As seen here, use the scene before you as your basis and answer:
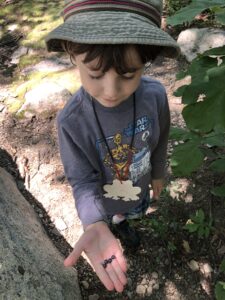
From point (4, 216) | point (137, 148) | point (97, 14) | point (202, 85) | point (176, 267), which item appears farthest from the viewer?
point (176, 267)

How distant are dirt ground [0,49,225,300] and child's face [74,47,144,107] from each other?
1.18m

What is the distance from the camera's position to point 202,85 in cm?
125

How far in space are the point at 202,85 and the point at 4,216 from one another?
3.62 ft

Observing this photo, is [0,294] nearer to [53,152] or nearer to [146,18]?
[146,18]

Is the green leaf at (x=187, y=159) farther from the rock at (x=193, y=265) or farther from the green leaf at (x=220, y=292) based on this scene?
the rock at (x=193, y=265)

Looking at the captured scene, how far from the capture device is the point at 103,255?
1.35m

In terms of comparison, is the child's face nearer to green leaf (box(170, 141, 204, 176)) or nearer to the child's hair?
the child's hair

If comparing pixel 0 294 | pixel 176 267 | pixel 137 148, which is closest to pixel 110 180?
pixel 137 148

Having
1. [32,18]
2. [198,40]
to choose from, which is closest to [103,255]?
[198,40]

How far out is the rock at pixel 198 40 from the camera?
360cm

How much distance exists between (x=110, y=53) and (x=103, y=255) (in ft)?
2.12

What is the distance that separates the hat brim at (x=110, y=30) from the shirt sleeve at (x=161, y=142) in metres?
0.56

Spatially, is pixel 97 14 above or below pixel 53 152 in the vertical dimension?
above

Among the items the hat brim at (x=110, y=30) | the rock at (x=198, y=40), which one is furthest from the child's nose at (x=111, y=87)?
the rock at (x=198, y=40)
